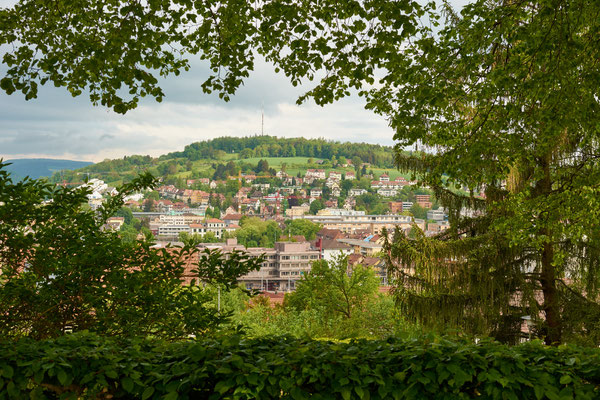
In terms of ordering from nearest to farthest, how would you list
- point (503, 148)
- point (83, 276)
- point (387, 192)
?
point (83, 276), point (503, 148), point (387, 192)

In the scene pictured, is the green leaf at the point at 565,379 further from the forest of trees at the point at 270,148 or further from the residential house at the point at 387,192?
the forest of trees at the point at 270,148

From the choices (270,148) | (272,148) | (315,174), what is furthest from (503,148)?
(272,148)

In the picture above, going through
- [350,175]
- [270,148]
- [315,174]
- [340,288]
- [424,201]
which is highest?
[270,148]

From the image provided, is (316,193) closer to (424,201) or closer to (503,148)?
(424,201)

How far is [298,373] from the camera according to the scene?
7.52 ft

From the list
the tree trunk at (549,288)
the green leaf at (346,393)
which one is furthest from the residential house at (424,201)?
the green leaf at (346,393)

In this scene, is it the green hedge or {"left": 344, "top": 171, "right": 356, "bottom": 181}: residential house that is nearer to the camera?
the green hedge

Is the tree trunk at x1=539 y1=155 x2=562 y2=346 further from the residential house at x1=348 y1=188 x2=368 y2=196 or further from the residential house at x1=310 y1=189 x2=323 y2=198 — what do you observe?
the residential house at x1=310 y1=189 x2=323 y2=198

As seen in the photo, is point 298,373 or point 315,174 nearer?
point 298,373

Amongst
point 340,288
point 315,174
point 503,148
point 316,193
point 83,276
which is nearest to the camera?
point 83,276

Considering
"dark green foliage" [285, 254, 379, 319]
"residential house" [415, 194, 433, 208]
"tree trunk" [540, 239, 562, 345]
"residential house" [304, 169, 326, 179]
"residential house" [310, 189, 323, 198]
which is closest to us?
"tree trunk" [540, 239, 562, 345]

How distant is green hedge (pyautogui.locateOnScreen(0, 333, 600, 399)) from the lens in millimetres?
2254

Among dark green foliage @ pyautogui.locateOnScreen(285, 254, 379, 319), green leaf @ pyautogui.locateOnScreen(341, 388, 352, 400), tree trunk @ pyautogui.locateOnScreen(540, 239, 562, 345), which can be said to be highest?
green leaf @ pyautogui.locateOnScreen(341, 388, 352, 400)

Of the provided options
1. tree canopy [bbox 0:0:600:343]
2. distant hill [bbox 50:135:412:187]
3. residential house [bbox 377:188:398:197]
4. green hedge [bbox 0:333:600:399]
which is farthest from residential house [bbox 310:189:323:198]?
green hedge [bbox 0:333:600:399]
